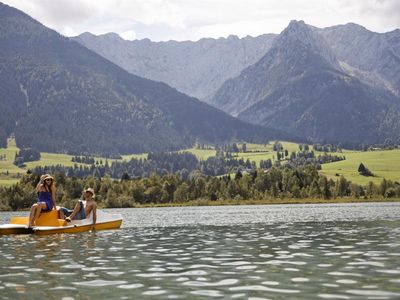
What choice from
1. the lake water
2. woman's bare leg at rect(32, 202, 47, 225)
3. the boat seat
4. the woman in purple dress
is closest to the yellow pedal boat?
the boat seat

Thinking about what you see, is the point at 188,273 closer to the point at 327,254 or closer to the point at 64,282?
the point at 64,282

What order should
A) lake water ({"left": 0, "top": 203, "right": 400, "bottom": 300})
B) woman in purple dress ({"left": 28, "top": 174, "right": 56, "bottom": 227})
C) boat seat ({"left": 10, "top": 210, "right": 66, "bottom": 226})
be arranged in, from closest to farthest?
lake water ({"left": 0, "top": 203, "right": 400, "bottom": 300}) → woman in purple dress ({"left": 28, "top": 174, "right": 56, "bottom": 227}) → boat seat ({"left": 10, "top": 210, "right": 66, "bottom": 226})

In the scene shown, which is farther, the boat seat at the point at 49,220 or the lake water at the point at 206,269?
the boat seat at the point at 49,220

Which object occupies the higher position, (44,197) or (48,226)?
(44,197)

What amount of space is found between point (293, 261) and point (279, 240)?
1459cm

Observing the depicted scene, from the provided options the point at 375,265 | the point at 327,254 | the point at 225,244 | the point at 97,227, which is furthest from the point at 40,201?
the point at 375,265

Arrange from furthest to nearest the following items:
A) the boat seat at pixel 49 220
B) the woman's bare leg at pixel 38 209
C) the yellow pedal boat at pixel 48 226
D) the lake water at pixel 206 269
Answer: the boat seat at pixel 49 220, the yellow pedal boat at pixel 48 226, the woman's bare leg at pixel 38 209, the lake water at pixel 206 269

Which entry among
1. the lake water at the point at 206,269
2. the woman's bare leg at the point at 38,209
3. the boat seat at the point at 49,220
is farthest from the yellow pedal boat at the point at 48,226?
the lake water at the point at 206,269

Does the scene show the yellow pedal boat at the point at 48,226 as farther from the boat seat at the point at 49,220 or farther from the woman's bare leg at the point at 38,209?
the woman's bare leg at the point at 38,209

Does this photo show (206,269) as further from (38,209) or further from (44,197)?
(38,209)

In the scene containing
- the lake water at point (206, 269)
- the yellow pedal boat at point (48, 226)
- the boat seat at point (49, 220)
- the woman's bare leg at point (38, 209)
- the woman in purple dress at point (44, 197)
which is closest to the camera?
the lake water at point (206, 269)

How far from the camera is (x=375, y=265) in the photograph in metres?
29.3

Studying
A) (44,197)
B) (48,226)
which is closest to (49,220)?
(48,226)

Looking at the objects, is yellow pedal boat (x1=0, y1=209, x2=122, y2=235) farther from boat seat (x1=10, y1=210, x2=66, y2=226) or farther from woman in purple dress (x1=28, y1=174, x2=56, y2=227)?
woman in purple dress (x1=28, y1=174, x2=56, y2=227)
